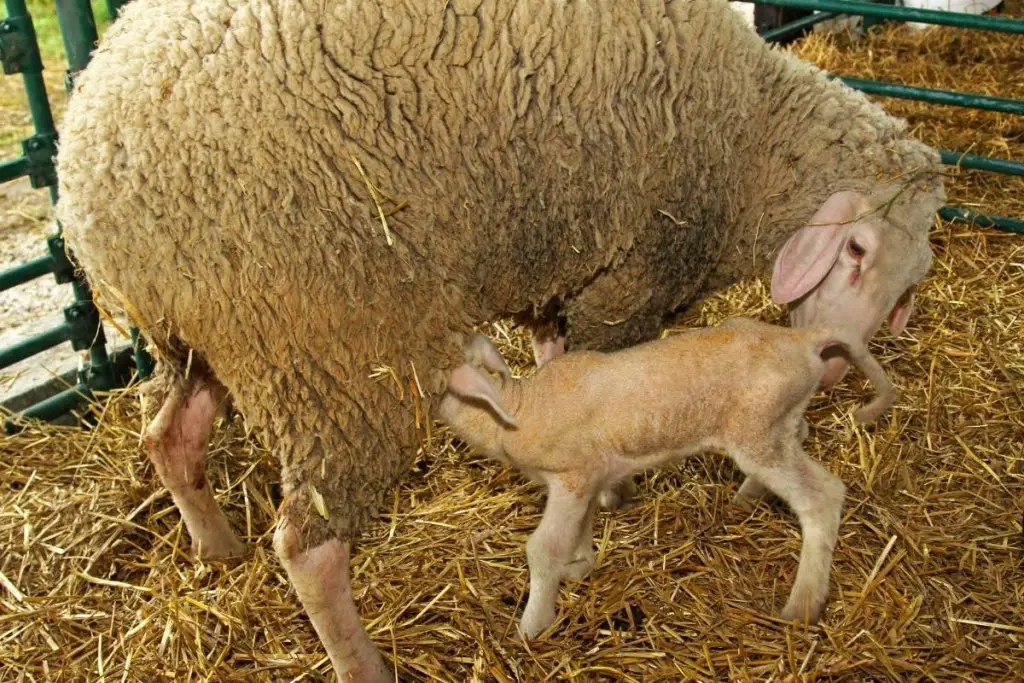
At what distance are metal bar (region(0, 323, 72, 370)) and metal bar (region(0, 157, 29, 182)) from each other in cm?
57

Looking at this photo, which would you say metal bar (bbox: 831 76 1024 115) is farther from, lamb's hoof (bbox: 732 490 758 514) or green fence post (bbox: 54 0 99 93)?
green fence post (bbox: 54 0 99 93)

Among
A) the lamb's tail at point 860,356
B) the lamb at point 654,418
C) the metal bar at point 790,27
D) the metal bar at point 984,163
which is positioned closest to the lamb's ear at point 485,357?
the lamb at point 654,418

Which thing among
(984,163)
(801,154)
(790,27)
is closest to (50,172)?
(801,154)

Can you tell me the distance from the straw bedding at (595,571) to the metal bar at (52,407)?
74mm

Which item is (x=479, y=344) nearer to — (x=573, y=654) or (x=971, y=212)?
(x=573, y=654)

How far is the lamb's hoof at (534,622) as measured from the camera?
8.78ft

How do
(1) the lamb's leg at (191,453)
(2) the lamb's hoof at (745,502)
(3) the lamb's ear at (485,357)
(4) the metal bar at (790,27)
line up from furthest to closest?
(4) the metal bar at (790,27) < (2) the lamb's hoof at (745,502) < (1) the lamb's leg at (191,453) < (3) the lamb's ear at (485,357)

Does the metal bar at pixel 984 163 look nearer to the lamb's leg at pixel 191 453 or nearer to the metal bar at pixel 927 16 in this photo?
the metal bar at pixel 927 16

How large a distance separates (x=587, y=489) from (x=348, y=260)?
0.91 m

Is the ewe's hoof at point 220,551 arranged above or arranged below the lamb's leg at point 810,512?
below

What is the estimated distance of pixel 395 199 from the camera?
2207 millimetres

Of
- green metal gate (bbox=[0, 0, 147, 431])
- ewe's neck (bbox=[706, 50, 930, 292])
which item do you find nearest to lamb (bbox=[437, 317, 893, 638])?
ewe's neck (bbox=[706, 50, 930, 292])

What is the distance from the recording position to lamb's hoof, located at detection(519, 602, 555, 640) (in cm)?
268

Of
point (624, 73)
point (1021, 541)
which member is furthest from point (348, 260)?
point (1021, 541)
